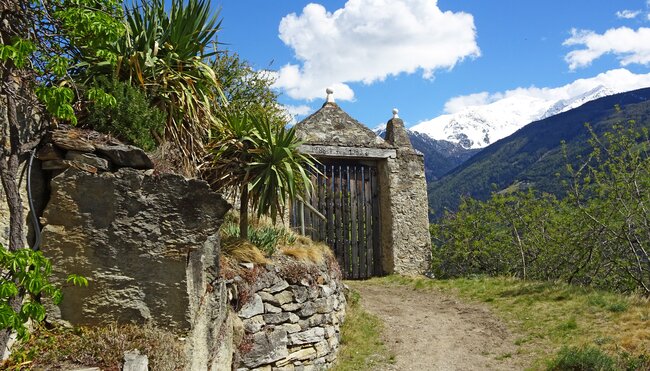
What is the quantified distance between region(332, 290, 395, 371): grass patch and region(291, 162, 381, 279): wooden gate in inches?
146

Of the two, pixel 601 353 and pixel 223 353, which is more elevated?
pixel 223 353

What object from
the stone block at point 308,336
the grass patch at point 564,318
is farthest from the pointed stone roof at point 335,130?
the stone block at point 308,336

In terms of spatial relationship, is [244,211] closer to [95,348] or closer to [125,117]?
[125,117]

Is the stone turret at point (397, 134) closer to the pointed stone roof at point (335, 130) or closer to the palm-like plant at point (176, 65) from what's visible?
the pointed stone roof at point (335, 130)

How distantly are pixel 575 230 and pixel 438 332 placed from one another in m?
5.97

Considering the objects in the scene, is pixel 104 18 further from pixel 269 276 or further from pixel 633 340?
pixel 633 340

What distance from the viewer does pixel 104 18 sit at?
429cm

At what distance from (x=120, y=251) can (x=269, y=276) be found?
293 centimetres

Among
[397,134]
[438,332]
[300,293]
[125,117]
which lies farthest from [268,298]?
[397,134]

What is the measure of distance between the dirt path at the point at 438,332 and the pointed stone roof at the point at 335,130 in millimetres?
3813

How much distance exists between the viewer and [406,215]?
14.1 metres

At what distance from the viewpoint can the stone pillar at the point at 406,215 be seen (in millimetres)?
13961

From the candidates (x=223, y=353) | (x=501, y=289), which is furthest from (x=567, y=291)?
(x=223, y=353)

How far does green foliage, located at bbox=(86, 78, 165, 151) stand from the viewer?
17.6 ft
